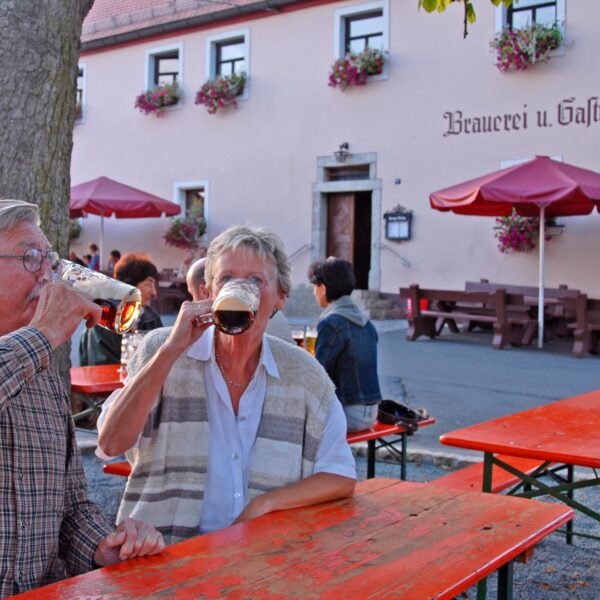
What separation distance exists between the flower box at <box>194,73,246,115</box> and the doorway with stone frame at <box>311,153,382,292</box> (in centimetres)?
254

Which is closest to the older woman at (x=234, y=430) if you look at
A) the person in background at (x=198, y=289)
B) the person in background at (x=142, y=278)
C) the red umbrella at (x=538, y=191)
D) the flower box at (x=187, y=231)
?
the person in background at (x=198, y=289)

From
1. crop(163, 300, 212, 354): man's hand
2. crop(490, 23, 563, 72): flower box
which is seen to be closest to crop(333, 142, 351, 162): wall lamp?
crop(490, 23, 563, 72): flower box

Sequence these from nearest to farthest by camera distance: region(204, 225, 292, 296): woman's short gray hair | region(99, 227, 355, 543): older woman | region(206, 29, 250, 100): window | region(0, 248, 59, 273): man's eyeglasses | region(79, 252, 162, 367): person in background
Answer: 1. region(0, 248, 59, 273): man's eyeglasses
2. region(99, 227, 355, 543): older woman
3. region(204, 225, 292, 296): woman's short gray hair
4. region(79, 252, 162, 367): person in background
5. region(206, 29, 250, 100): window

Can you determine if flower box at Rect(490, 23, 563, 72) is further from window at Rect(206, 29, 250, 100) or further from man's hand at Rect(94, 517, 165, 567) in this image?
man's hand at Rect(94, 517, 165, 567)

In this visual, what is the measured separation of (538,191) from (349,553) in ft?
33.6

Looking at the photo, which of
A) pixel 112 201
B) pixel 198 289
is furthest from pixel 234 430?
pixel 112 201

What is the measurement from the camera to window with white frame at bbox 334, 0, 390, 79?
15859mm

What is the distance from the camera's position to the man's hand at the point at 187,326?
1962 millimetres

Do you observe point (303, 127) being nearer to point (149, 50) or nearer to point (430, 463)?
point (149, 50)

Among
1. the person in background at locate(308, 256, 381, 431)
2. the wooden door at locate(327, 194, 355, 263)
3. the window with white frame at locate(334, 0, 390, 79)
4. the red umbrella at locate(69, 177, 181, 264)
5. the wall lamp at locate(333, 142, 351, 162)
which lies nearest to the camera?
the person in background at locate(308, 256, 381, 431)

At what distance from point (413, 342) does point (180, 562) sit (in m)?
11.2

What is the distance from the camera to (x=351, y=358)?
14.5 feet

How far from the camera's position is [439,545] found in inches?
73.3

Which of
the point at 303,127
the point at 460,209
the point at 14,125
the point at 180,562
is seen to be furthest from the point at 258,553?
the point at 303,127
